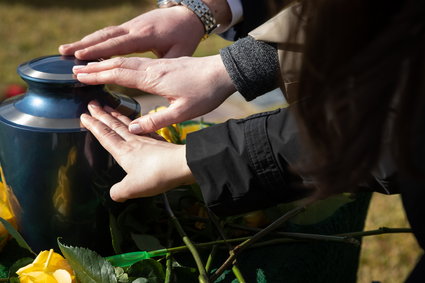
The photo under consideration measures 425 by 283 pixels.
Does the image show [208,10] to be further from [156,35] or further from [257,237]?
[257,237]

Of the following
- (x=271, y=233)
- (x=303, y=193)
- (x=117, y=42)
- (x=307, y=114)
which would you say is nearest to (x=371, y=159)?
(x=307, y=114)

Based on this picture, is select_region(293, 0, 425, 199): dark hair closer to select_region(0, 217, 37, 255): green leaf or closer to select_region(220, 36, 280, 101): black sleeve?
select_region(220, 36, 280, 101): black sleeve

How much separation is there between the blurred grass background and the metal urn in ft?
5.00

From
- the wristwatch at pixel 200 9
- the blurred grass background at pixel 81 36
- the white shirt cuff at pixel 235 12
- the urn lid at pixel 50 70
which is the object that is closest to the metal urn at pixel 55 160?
the urn lid at pixel 50 70

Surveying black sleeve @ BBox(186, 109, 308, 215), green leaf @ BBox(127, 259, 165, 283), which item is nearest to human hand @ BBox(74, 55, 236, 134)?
black sleeve @ BBox(186, 109, 308, 215)

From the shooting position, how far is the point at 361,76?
1.85 feet

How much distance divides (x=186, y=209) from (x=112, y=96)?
26 cm

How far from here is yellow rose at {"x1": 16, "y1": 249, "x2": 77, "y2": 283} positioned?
76 cm

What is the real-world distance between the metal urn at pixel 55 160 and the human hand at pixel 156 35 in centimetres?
15

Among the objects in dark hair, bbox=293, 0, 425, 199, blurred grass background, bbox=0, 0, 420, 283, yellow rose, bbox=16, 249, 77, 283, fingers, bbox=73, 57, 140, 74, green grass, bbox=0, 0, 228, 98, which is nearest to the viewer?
dark hair, bbox=293, 0, 425, 199

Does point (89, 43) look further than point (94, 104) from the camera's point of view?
Yes

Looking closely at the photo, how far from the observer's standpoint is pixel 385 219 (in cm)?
243

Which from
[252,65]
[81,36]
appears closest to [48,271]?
[252,65]

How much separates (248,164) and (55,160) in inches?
11.6
